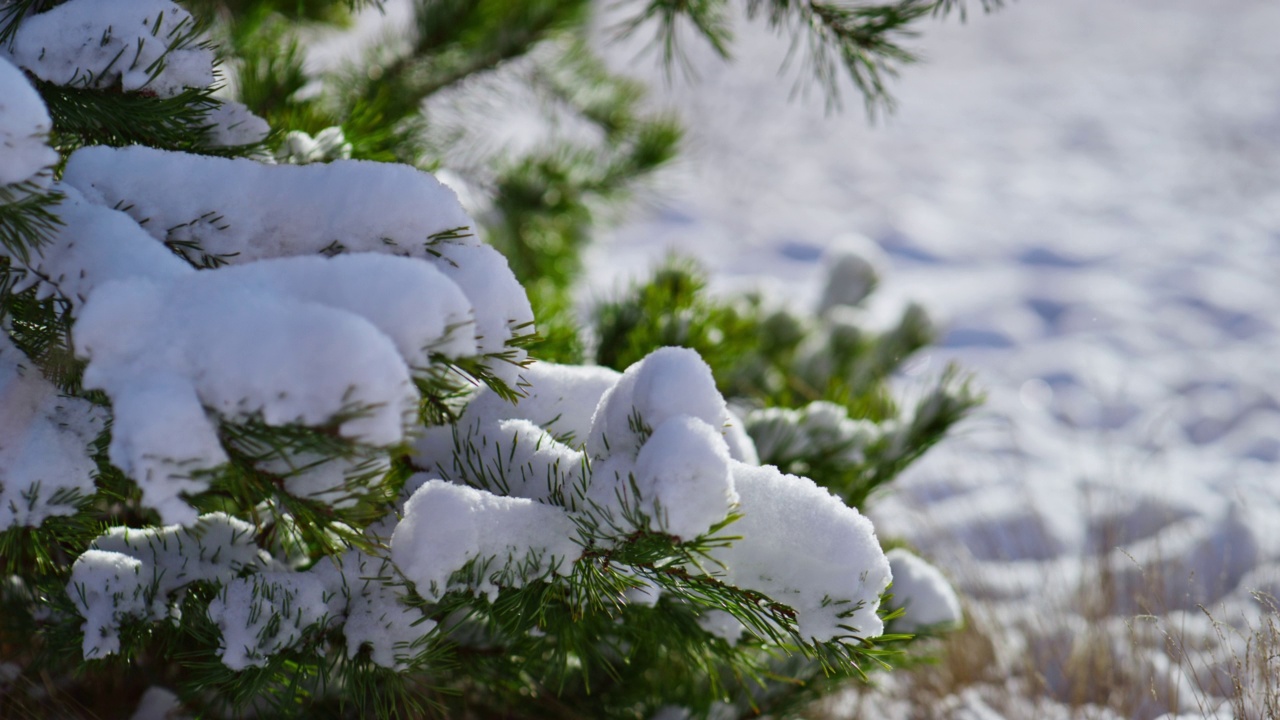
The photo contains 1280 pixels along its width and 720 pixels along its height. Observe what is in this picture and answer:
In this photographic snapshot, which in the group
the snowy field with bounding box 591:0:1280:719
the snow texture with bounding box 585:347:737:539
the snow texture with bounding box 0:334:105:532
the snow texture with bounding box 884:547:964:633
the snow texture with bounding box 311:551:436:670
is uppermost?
the snow texture with bounding box 585:347:737:539

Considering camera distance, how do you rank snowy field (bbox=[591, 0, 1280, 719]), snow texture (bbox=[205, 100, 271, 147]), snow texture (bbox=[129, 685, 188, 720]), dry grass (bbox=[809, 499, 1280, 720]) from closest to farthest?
snow texture (bbox=[205, 100, 271, 147]) → snow texture (bbox=[129, 685, 188, 720]) → dry grass (bbox=[809, 499, 1280, 720]) → snowy field (bbox=[591, 0, 1280, 719])

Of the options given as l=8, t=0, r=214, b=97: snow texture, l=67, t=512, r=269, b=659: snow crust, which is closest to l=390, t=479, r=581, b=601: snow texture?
l=67, t=512, r=269, b=659: snow crust

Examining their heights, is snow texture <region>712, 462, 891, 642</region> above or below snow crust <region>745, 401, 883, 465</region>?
above

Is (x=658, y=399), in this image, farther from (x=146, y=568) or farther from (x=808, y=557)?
(x=146, y=568)

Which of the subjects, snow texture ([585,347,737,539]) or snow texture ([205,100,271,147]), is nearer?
snow texture ([585,347,737,539])

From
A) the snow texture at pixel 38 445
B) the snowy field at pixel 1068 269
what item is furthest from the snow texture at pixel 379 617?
the snowy field at pixel 1068 269

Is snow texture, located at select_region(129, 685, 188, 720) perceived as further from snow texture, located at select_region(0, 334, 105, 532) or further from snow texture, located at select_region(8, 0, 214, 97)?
snow texture, located at select_region(8, 0, 214, 97)

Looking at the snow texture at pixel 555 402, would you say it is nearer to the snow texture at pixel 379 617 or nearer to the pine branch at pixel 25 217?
the snow texture at pixel 379 617

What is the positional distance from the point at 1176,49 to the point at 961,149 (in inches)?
176

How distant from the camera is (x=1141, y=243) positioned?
5508 millimetres

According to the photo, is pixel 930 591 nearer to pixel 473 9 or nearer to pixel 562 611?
pixel 562 611

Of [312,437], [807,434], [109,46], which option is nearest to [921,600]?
[807,434]

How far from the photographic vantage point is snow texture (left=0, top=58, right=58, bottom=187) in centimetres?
57

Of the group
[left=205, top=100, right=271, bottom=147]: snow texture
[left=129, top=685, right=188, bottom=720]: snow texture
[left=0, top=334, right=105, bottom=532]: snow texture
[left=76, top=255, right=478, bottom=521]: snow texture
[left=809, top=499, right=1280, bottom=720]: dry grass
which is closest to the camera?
[left=76, top=255, right=478, bottom=521]: snow texture
